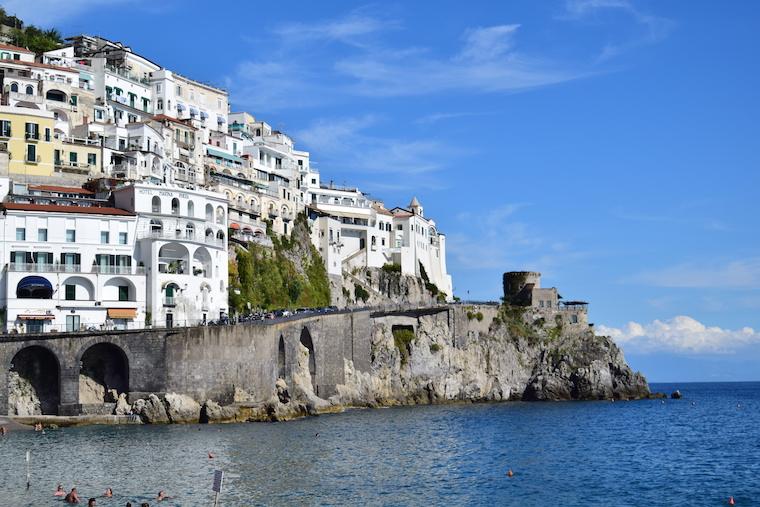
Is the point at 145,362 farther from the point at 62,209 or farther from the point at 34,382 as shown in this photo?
the point at 62,209

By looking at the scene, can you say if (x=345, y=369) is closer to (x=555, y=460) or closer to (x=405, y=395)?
(x=405, y=395)

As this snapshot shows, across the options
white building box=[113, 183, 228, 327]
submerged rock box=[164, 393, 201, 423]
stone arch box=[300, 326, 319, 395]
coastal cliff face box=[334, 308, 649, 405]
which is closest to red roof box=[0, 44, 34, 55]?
white building box=[113, 183, 228, 327]

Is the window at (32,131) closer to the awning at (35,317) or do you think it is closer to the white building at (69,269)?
the white building at (69,269)

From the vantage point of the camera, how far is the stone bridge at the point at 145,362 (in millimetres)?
72312

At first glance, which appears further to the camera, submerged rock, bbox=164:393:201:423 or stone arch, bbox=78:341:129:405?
stone arch, bbox=78:341:129:405

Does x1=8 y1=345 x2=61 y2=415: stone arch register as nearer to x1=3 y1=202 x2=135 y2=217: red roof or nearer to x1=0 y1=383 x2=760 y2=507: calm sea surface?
x1=0 y1=383 x2=760 y2=507: calm sea surface

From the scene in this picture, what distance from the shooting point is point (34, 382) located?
73.3 meters

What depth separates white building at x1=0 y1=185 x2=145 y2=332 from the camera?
7756cm

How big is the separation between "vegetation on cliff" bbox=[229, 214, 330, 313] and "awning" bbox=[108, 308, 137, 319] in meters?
13.3

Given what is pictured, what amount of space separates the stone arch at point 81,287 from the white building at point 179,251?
4476mm

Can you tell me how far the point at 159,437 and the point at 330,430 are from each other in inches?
544

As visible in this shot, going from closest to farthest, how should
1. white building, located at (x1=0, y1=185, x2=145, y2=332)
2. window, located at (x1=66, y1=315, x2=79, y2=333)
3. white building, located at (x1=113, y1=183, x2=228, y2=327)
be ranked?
white building, located at (x1=0, y1=185, x2=145, y2=332), window, located at (x1=66, y1=315, x2=79, y2=333), white building, located at (x1=113, y1=183, x2=228, y2=327)

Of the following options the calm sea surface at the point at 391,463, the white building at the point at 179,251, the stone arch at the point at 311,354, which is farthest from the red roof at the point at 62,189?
the calm sea surface at the point at 391,463

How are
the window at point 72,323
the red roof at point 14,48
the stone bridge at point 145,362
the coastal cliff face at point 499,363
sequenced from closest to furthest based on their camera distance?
the stone bridge at point 145,362 < the window at point 72,323 < the red roof at point 14,48 < the coastal cliff face at point 499,363
